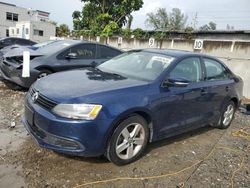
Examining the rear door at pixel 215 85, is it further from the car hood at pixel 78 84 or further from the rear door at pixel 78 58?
the rear door at pixel 78 58

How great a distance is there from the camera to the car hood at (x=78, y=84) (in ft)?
11.1

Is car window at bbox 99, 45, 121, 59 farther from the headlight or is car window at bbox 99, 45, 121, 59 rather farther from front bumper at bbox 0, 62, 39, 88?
the headlight

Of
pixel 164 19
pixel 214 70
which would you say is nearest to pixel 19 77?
pixel 214 70

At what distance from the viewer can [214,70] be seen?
5.30 m

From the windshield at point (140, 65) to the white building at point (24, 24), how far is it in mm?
34099

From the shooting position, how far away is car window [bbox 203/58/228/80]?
509 cm

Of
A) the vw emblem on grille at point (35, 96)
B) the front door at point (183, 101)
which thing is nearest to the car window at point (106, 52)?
the front door at point (183, 101)

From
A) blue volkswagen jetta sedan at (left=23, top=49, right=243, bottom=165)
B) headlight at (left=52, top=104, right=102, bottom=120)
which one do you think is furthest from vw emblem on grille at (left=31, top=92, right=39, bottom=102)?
headlight at (left=52, top=104, right=102, bottom=120)

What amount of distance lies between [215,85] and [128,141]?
2.27 metres

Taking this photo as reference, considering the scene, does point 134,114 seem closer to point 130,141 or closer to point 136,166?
point 130,141

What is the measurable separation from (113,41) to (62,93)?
15038 mm

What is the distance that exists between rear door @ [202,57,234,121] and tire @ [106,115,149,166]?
1670mm

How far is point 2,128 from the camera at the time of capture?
4.66 m

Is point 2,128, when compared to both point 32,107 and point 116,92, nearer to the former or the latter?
point 32,107
